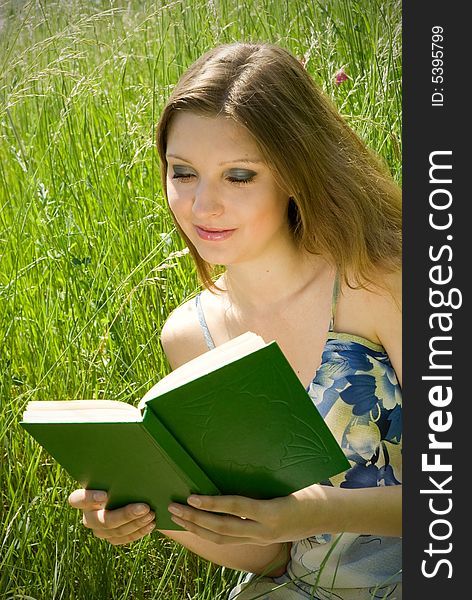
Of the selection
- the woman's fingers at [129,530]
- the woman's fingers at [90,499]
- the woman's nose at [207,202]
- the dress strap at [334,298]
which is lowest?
→ the woman's fingers at [129,530]

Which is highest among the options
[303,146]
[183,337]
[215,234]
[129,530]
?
[303,146]

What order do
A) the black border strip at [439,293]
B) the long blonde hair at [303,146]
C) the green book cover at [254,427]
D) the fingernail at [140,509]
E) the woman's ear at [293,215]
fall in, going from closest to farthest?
the green book cover at [254,427] < the black border strip at [439,293] < the fingernail at [140,509] < the long blonde hair at [303,146] < the woman's ear at [293,215]

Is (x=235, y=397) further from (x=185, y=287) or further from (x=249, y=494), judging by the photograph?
(x=185, y=287)

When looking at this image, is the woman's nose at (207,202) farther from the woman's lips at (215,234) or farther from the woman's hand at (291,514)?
the woman's hand at (291,514)

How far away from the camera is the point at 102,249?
7.04 ft

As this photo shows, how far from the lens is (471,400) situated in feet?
4.62

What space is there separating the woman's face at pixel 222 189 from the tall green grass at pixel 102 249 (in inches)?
6.8

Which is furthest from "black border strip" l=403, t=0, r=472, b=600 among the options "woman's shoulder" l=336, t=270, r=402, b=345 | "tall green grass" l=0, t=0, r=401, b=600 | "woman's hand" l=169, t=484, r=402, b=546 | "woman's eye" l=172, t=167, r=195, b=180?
"tall green grass" l=0, t=0, r=401, b=600

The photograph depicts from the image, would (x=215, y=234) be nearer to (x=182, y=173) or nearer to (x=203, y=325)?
(x=182, y=173)

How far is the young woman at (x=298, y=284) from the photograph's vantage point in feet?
5.11

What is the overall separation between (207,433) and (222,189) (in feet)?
1.37

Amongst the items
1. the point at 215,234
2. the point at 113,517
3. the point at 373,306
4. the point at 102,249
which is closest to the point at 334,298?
the point at 373,306

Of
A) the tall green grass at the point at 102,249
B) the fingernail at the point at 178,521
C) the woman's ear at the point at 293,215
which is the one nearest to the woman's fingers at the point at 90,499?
the fingernail at the point at 178,521

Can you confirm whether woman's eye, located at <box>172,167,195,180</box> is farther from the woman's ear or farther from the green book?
the green book
